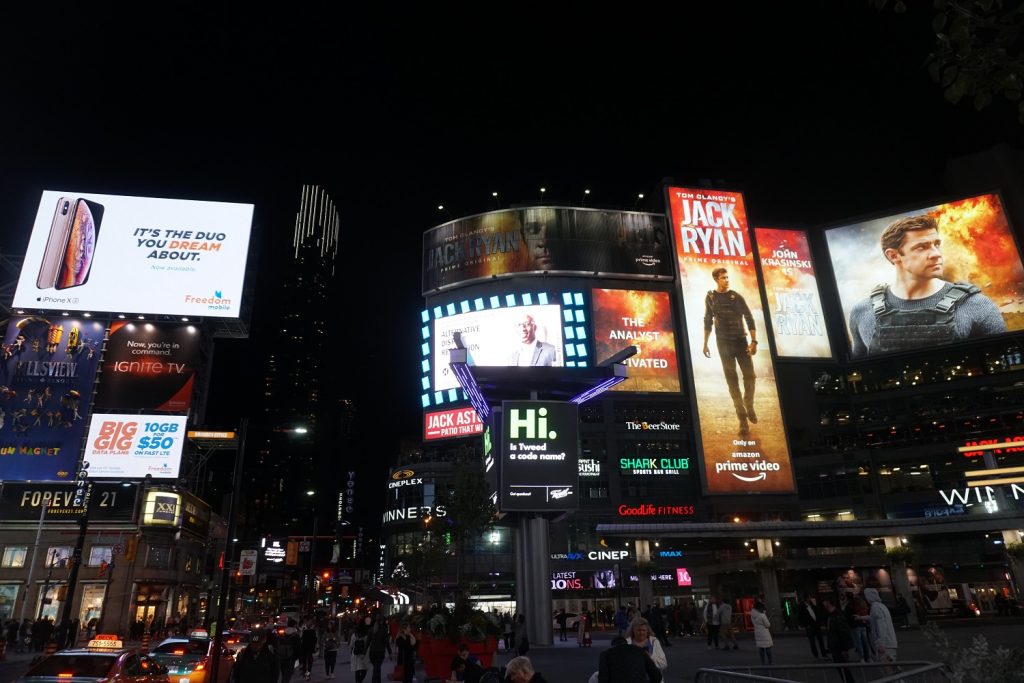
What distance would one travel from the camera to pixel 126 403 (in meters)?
45.8

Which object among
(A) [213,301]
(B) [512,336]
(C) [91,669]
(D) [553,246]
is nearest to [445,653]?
(C) [91,669]

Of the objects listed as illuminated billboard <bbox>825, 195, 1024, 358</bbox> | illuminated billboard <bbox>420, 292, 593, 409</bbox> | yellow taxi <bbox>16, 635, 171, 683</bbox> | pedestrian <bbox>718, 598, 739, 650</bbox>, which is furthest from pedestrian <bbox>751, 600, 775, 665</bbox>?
illuminated billboard <bbox>825, 195, 1024, 358</bbox>

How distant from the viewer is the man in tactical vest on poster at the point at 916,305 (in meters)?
61.9

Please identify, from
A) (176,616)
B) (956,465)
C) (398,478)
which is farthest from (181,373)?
(956,465)

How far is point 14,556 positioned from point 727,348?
6157 cm

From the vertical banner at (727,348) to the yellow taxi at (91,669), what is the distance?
2042 inches

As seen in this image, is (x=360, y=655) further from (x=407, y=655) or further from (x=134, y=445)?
(x=134, y=445)

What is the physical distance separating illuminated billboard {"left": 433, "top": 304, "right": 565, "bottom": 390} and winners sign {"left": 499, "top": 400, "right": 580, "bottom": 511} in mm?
37329

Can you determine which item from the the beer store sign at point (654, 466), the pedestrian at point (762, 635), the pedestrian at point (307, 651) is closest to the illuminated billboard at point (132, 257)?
the pedestrian at point (307, 651)

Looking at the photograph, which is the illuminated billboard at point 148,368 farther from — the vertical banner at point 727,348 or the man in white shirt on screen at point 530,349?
the vertical banner at point 727,348

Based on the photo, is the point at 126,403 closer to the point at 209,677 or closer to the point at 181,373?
the point at 181,373

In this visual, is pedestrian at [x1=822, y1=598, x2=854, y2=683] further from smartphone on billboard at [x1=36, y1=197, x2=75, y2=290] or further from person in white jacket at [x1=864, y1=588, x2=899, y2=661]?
smartphone on billboard at [x1=36, y1=197, x2=75, y2=290]

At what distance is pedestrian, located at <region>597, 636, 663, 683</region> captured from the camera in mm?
7008

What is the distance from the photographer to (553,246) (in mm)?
74938
